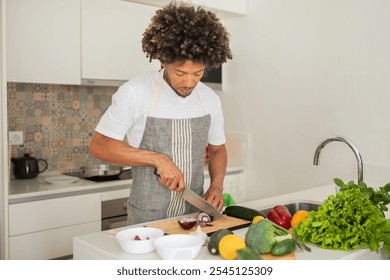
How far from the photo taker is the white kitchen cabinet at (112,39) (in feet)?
9.12

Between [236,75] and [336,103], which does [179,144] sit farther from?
[236,75]

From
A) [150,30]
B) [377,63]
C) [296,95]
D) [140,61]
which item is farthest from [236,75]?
[150,30]

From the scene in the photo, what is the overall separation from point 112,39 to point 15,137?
86 centimetres

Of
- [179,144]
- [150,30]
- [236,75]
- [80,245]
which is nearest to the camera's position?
[80,245]

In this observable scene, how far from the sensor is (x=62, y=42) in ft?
8.76

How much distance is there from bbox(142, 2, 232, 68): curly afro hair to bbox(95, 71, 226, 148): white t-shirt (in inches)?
6.5

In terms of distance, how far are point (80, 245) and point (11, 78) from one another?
1.46m

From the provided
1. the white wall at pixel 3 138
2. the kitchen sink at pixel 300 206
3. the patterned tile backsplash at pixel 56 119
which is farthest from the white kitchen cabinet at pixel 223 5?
the kitchen sink at pixel 300 206

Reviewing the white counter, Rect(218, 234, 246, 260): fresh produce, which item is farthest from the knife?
the white counter

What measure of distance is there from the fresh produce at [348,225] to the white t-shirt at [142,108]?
28.1 inches

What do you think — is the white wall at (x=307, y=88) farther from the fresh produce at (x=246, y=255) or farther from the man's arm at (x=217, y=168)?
the fresh produce at (x=246, y=255)

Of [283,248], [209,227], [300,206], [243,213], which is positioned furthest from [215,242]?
[300,206]

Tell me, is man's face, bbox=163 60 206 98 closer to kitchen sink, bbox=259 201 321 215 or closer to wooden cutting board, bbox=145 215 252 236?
wooden cutting board, bbox=145 215 252 236

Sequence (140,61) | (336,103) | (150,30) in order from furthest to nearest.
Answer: (140,61) → (336,103) → (150,30)
